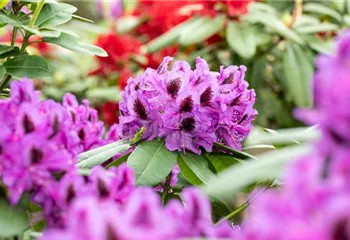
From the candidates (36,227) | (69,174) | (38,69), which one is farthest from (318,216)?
(38,69)

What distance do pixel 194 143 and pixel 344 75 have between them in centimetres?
46

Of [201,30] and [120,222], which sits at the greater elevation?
[120,222]

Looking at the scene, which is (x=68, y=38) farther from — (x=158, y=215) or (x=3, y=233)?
(x=158, y=215)

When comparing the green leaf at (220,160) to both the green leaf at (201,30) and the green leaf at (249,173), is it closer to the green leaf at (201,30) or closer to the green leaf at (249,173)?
the green leaf at (249,173)

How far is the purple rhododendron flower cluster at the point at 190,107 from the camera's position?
85 cm

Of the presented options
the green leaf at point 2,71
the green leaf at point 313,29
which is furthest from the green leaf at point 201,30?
the green leaf at point 2,71

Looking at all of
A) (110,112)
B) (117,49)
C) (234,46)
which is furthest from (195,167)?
(117,49)

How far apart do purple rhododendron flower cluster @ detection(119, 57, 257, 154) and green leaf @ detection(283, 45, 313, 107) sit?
1.10m

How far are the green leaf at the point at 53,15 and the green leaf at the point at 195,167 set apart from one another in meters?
0.26

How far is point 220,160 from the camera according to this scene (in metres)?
0.90

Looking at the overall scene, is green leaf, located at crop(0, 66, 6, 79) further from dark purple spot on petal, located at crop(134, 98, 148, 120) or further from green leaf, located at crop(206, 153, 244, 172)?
green leaf, located at crop(206, 153, 244, 172)

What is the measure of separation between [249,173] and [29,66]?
51cm

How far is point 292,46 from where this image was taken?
2.08 m

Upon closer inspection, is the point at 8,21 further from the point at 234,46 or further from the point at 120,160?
the point at 234,46
